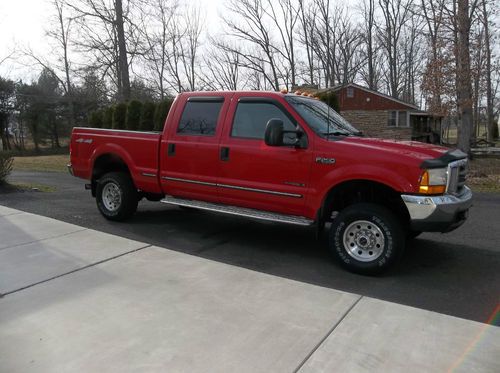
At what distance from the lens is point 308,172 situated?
5.11 m

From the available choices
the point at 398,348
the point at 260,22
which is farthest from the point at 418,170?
the point at 260,22

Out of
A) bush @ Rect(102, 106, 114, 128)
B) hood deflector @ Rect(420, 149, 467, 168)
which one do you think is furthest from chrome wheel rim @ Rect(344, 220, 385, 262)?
bush @ Rect(102, 106, 114, 128)

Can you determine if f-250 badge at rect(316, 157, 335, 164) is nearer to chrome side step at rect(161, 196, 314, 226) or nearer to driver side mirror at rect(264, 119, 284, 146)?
driver side mirror at rect(264, 119, 284, 146)

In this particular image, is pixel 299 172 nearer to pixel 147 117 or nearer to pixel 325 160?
pixel 325 160

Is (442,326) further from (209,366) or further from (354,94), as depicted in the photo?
(354,94)

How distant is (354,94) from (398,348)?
3108 centimetres

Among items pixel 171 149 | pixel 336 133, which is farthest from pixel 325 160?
pixel 171 149

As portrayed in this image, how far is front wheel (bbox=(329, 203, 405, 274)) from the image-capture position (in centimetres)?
468

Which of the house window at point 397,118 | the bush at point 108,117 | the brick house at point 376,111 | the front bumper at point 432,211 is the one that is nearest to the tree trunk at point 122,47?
the bush at point 108,117

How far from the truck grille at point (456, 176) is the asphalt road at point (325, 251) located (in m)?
0.91

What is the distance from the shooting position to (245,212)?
5.63 metres

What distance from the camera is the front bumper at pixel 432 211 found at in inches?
175

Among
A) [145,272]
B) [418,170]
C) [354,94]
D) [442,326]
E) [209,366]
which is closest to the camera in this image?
[209,366]

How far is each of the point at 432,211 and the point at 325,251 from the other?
1.66 metres
